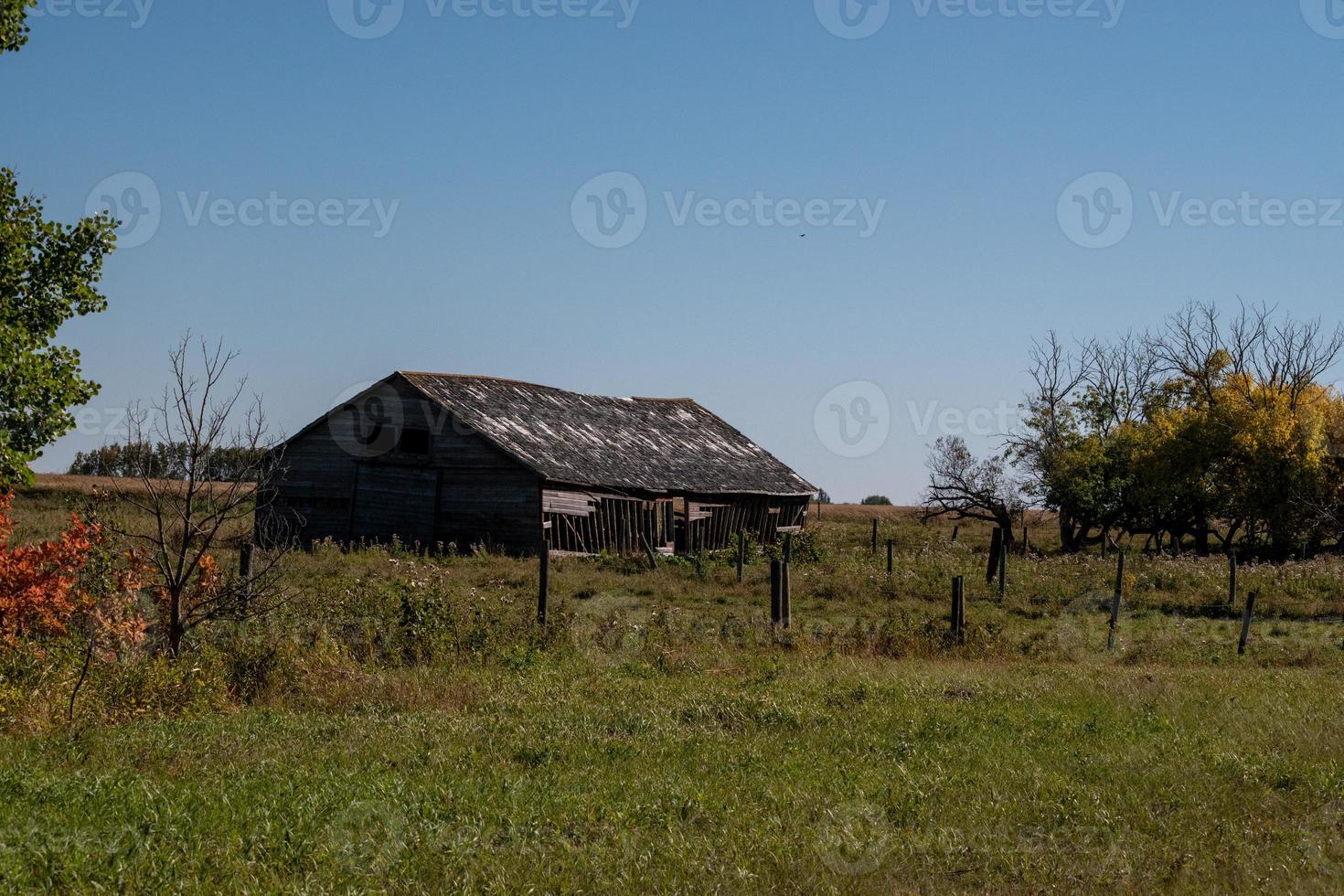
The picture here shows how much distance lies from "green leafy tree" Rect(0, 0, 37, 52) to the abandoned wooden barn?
1491 cm

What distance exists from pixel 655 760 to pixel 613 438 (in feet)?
99.6

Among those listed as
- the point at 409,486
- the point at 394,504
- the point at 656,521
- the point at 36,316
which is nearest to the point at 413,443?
the point at 409,486

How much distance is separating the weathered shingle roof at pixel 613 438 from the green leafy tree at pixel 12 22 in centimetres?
1688

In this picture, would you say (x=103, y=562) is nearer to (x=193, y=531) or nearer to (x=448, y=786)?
(x=193, y=531)

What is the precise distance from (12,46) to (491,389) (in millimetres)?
21331

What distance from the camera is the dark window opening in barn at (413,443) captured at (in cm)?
3412

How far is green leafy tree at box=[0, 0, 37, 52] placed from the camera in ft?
55.7

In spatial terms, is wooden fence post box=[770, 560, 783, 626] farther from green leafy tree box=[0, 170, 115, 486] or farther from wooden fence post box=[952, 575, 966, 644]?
green leafy tree box=[0, 170, 115, 486]

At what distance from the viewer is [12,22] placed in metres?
17.1

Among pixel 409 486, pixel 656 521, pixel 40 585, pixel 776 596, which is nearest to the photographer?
pixel 40 585

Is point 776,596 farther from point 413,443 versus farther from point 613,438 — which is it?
point 613,438

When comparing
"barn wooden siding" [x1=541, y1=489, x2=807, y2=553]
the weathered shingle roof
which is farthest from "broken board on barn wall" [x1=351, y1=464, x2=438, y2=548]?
"barn wooden siding" [x1=541, y1=489, x2=807, y2=553]

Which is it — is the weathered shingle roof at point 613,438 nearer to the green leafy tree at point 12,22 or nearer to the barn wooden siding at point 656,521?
the barn wooden siding at point 656,521

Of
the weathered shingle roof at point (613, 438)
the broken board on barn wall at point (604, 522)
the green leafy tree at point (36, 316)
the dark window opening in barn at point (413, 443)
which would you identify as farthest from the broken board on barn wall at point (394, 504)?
the green leafy tree at point (36, 316)
